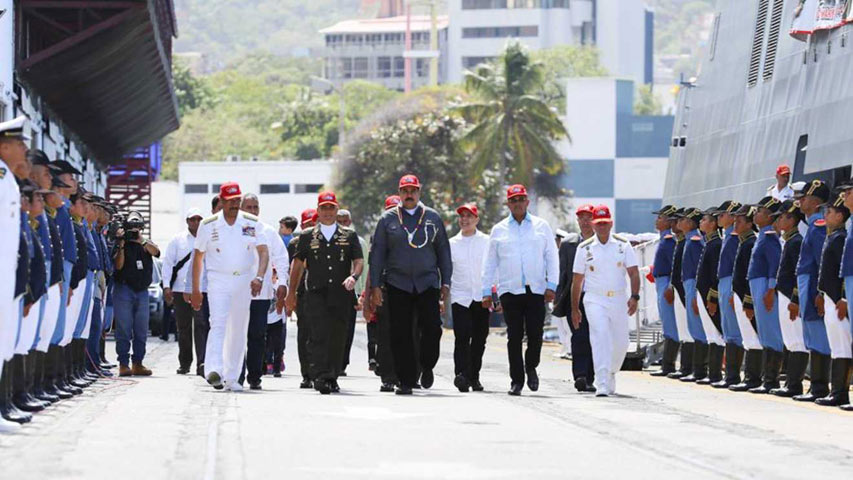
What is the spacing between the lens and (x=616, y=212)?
11350 centimetres

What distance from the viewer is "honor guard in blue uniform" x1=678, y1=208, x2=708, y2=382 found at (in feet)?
71.5

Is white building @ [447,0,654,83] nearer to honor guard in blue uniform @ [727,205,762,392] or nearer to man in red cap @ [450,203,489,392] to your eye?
honor guard in blue uniform @ [727,205,762,392]

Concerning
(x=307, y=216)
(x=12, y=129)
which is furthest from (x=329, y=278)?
(x=12, y=129)

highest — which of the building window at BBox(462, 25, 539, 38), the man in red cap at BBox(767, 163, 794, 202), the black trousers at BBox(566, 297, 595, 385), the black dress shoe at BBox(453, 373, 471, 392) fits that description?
the building window at BBox(462, 25, 539, 38)

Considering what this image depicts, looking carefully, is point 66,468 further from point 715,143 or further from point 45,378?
point 715,143

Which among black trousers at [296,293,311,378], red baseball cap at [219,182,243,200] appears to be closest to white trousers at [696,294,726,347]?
black trousers at [296,293,311,378]

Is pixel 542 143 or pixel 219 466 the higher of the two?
pixel 542 143

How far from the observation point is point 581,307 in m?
20.6

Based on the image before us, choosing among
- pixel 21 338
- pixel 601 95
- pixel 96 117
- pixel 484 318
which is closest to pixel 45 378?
pixel 21 338

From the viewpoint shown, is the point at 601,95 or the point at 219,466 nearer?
the point at 219,466

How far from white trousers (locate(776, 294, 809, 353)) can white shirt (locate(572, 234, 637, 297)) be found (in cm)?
157

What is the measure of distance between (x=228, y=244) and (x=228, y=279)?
33cm

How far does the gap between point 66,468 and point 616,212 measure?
10395 centimetres

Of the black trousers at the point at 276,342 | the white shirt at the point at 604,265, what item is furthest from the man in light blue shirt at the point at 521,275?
the black trousers at the point at 276,342
